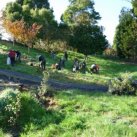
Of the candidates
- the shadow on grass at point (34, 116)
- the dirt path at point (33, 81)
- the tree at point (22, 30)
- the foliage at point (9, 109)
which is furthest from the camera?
the tree at point (22, 30)

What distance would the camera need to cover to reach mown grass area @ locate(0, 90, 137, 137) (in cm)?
1631

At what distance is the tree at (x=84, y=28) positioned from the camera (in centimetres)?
6134

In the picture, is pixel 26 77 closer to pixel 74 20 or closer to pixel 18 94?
pixel 18 94

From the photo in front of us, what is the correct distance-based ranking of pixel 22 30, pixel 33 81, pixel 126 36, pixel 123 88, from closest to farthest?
pixel 123 88, pixel 33 81, pixel 22 30, pixel 126 36

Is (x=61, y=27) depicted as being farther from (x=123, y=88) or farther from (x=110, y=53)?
(x=123, y=88)

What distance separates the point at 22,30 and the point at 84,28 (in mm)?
9453

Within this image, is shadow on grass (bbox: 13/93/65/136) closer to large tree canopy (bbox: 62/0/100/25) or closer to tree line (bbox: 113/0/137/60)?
tree line (bbox: 113/0/137/60)

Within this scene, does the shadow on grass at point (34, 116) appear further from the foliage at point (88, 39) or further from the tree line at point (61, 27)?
the foliage at point (88, 39)

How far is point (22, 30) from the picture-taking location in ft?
189

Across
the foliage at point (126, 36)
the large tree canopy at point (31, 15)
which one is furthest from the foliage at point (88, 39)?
the large tree canopy at point (31, 15)

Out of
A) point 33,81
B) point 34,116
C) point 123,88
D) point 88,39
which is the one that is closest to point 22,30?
point 88,39

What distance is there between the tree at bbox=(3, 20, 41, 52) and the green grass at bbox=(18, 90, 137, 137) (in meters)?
35.9

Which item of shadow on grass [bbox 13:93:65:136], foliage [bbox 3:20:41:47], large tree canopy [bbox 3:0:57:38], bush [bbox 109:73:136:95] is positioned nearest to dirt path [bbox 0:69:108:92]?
bush [bbox 109:73:136:95]

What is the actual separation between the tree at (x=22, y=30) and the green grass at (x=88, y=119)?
35925 mm
